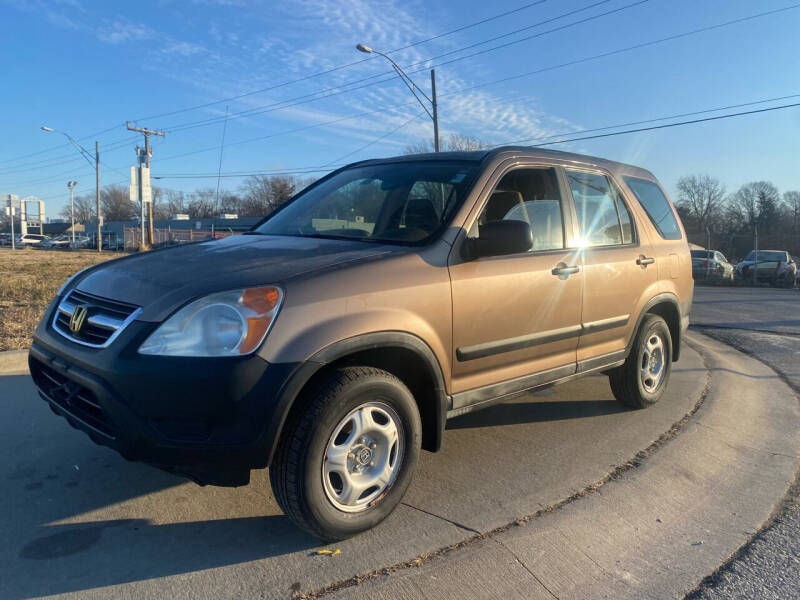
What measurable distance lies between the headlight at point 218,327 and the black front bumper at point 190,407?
0.15 feet

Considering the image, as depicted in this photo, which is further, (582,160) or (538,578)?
(582,160)

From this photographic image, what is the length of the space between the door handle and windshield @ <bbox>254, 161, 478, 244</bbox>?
0.81 metres

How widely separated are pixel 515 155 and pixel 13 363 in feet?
16.3

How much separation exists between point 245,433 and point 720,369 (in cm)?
583

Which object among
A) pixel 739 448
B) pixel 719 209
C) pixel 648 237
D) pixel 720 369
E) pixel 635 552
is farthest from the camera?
pixel 719 209

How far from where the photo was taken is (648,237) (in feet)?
15.8

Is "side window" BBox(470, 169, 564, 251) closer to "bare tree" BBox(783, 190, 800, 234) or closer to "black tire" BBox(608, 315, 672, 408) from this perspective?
"black tire" BBox(608, 315, 672, 408)

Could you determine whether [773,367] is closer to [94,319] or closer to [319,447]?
[319,447]

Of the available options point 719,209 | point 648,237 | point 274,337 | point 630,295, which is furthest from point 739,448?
point 719,209

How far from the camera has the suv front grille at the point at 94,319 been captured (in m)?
2.56

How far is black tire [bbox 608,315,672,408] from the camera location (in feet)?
15.3

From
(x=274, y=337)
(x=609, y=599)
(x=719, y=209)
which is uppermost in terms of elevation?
(x=719, y=209)

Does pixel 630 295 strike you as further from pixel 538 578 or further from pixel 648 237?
pixel 538 578

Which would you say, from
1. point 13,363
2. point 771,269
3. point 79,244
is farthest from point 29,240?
point 13,363
